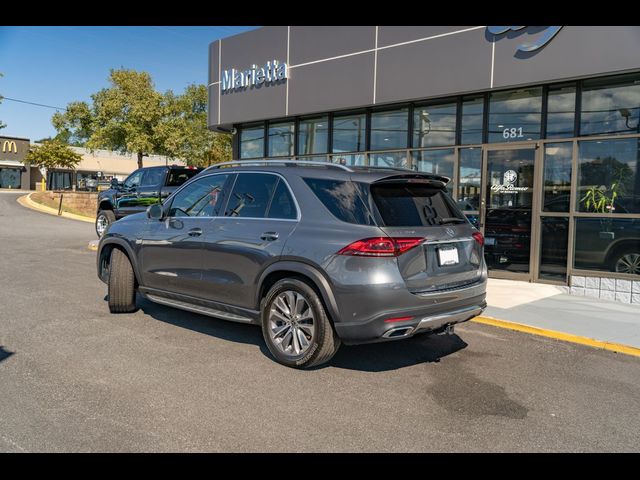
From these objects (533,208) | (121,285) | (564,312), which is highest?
(533,208)

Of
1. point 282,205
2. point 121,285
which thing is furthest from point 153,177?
point 282,205

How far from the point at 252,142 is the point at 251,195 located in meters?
9.27

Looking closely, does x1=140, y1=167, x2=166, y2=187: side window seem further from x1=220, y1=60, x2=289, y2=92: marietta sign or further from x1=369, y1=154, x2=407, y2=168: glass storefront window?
x1=369, y1=154, x2=407, y2=168: glass storefront window

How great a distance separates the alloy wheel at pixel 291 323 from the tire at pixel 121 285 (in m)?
2.40

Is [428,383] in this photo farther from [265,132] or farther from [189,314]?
[265,132]

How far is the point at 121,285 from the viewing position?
21.0 feet

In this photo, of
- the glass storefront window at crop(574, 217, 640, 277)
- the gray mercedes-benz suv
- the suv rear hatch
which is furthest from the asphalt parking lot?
the glass storefront window at crop(574, 217, 640, 277)

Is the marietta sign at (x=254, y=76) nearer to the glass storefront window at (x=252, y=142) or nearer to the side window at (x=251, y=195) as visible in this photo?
the glass storefront window at (x=252, y=142)

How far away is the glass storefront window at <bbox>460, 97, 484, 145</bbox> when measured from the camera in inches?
386

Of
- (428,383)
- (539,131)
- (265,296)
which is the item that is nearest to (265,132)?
(539,131)

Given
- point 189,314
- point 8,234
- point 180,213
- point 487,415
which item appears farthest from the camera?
point 8,234

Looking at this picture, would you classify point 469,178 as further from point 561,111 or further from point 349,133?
point 349,133
